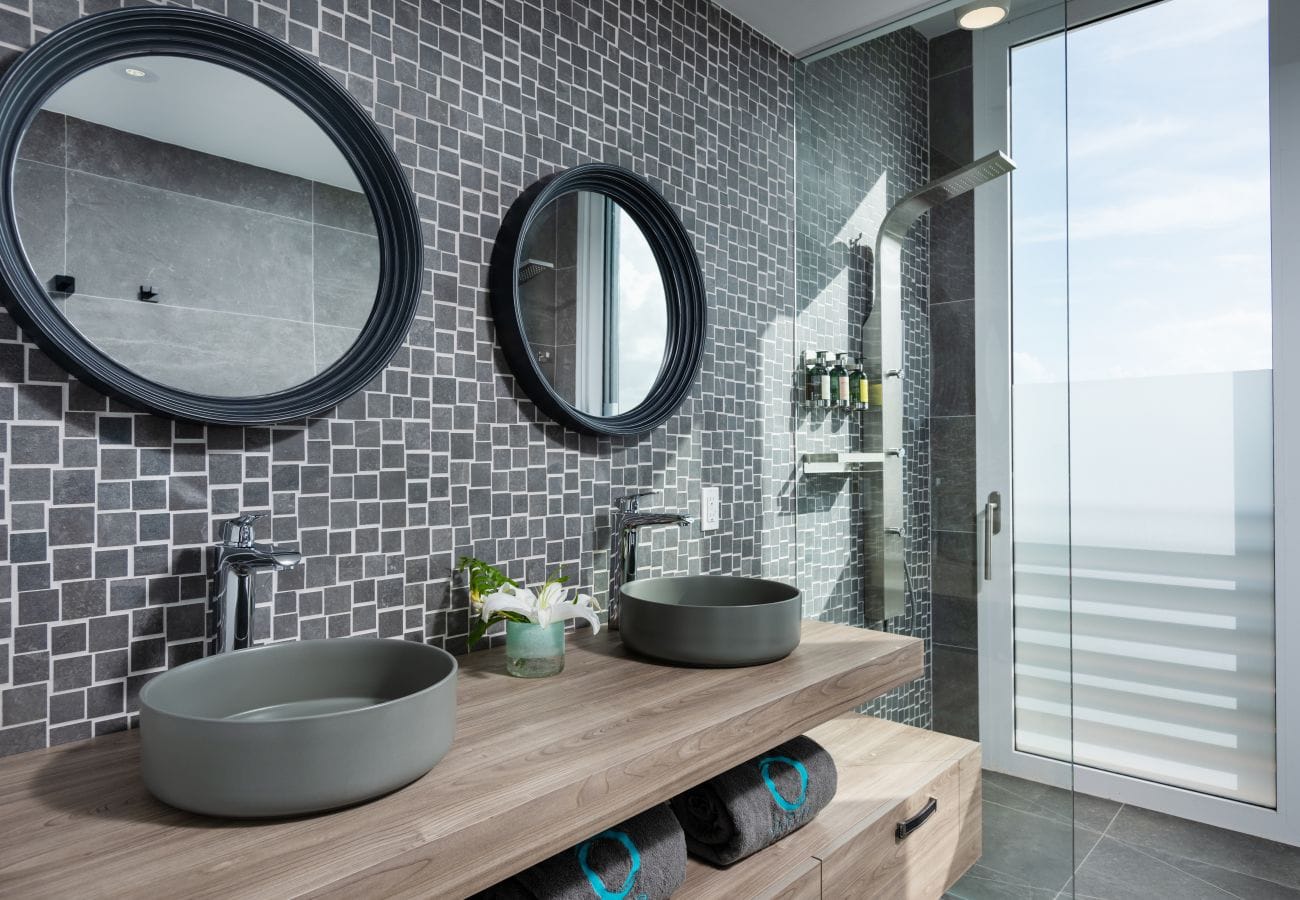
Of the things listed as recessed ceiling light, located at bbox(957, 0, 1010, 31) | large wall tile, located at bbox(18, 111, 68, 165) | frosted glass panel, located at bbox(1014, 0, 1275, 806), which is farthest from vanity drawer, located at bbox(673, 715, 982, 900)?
recessed ceiling light, located at bbox(957, 0, 1010, 31)

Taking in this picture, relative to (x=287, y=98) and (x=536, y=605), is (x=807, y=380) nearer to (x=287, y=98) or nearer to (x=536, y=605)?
(x=536, y=605)

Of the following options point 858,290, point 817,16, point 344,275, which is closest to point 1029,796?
point 858,290

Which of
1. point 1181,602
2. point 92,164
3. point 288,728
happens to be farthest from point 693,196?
point 1181,602

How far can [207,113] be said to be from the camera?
3.68ft

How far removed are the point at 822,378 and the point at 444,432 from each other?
116 centimetres

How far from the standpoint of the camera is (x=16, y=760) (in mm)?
947

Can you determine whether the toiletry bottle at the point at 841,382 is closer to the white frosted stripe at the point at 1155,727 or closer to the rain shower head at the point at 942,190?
the rain shower head at the point at 942,190

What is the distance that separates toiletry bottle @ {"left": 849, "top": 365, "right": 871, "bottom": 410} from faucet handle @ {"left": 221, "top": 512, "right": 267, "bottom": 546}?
153cm

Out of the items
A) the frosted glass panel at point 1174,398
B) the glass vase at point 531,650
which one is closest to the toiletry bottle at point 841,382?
the frosted glass panel at point 1174,398

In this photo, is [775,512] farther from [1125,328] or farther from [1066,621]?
[1125,328]

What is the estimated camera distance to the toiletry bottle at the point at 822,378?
2.14 meters

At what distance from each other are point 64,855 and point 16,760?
326 millimetres

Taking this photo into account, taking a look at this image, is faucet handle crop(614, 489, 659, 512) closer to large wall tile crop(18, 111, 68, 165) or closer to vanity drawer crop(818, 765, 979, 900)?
vanity drawer crop(818, 765, 979, 900)

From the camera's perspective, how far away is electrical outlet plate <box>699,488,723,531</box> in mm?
1937
